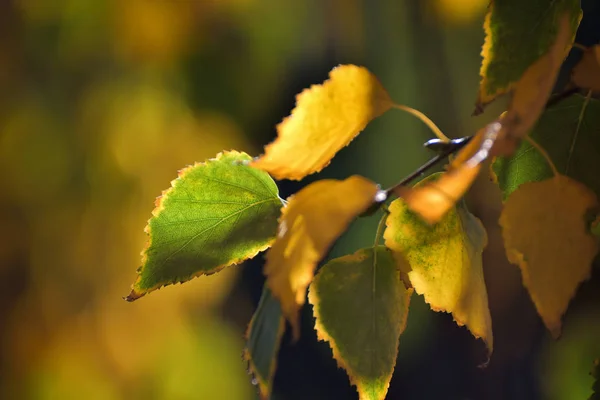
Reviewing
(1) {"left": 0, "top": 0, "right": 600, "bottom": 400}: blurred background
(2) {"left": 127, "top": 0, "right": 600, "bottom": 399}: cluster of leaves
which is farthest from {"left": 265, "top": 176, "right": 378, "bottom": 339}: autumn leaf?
(1) {"left": 0, "top": 0, "right": 600, "bottom": 400}: blurred background

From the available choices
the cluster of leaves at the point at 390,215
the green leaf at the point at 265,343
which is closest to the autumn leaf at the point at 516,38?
the cluster of leaves at the point at 390,215

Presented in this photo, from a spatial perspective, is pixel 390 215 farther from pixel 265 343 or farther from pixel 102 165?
pixel 102 165

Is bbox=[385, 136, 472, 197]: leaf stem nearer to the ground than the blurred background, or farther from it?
farther from it

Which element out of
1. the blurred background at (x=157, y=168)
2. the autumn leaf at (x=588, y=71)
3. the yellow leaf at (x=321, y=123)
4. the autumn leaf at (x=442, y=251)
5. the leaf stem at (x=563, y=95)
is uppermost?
the yellow leaf at (x=321, y=123)

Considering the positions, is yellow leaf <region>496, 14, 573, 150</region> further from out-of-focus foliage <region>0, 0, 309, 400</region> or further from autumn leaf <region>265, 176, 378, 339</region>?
out-of-focus foliage <region>0, 0, 309, 400</region>

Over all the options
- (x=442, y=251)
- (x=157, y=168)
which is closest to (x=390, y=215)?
(x=442, y=251)

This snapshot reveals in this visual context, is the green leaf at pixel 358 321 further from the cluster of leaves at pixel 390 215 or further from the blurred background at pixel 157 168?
the blurred background at pixel 157 168

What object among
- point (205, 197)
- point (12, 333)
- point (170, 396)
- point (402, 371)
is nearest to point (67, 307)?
point (12, 333)
